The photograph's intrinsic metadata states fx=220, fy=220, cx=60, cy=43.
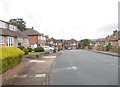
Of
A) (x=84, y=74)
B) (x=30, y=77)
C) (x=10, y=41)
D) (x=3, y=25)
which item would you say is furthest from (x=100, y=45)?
(x=30, y=77)

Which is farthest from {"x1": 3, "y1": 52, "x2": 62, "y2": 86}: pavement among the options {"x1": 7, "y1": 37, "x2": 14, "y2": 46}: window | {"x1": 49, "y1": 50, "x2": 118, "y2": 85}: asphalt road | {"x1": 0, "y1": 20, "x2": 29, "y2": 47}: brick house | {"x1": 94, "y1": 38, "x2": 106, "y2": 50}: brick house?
{"x1": 94, "y1": 38, "x2": 106, "y2": 50}: brick house

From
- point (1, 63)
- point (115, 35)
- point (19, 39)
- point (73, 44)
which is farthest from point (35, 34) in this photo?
point (73, 44)

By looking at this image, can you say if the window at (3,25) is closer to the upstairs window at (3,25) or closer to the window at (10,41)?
the upstairs window at (3,25)

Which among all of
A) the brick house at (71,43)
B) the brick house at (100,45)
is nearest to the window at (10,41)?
the brick house at (100,45)

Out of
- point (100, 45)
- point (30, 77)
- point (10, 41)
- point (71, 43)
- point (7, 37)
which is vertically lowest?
point (30, 77)

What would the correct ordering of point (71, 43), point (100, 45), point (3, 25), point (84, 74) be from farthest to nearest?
point (71, 43) < point (100, 45) < point (3, 25) < point (84, 74)

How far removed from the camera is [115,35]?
92.1 meters

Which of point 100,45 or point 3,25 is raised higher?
point 3,25

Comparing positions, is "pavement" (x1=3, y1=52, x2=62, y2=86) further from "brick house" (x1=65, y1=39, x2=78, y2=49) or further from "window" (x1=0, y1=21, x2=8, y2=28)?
"brick house" (x1=65, y1=39, x2=78, y2=49)

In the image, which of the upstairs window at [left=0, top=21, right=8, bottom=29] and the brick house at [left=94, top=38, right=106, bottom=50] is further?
the brick house at [left=94, top=38, right=106, bottom=50]

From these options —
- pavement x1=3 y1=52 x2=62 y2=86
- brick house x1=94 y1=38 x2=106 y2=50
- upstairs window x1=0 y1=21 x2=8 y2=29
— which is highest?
upstairs window x1=0 y1=21 x2=8 y2=29

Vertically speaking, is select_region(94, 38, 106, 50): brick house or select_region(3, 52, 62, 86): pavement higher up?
select_region(94, 38, 106, 50): brick house

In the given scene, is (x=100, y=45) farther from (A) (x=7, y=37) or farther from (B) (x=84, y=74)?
(B) (x=84, y=74)

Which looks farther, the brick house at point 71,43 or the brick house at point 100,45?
the brick house at point 71,43
